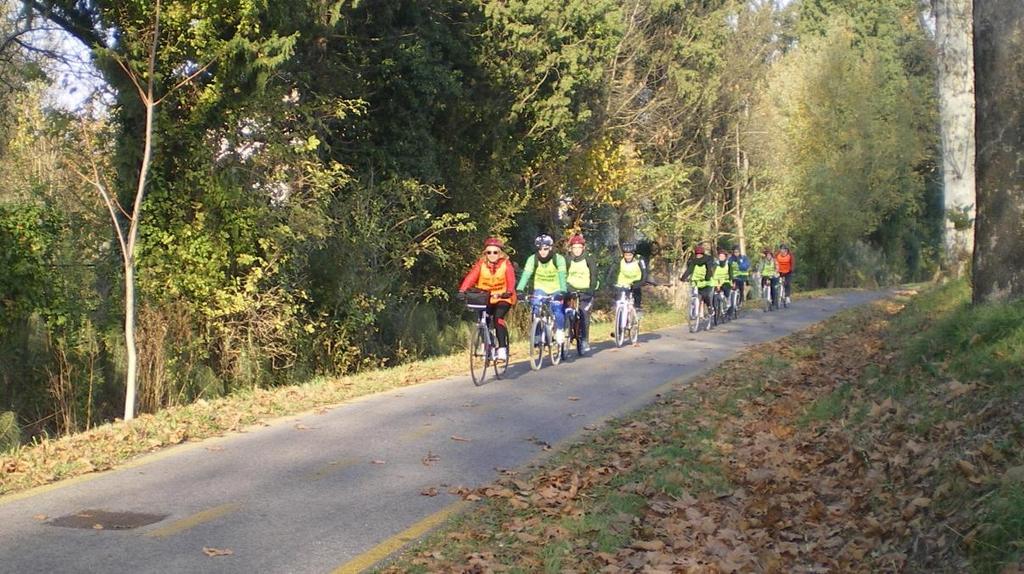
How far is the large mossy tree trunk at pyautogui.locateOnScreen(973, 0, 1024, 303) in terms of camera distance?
11.3 m

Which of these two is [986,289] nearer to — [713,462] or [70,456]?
[713,462]

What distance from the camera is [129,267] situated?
1385 centimetres

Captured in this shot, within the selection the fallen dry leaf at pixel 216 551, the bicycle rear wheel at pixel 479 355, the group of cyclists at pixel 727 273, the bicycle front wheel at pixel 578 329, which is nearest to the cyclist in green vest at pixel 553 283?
the bicycle front wheel at pixel 578 329

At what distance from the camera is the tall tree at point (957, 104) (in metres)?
21.9

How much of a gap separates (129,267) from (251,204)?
13.6 ft

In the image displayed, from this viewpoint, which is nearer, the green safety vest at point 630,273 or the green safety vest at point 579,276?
the green safety vest at point 579,276

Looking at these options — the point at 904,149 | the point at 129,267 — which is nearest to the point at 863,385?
the point at 129,267

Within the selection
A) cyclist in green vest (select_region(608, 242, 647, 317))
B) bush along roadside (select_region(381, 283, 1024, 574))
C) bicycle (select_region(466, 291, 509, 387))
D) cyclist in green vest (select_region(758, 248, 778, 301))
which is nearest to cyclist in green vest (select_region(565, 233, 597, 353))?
cyclist in green vest (select_region(608, 242, 647, 317))

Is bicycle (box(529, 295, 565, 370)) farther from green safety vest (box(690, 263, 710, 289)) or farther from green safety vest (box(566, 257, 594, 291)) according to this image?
green safety vest (box(690, 263, 710, 289))

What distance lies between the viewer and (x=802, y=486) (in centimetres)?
810

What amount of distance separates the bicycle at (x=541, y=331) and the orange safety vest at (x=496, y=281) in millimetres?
1691

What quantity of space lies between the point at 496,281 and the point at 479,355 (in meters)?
1.11

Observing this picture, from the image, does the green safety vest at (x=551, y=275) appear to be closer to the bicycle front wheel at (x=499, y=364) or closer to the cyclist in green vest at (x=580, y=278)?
the cyclist in green vest at (x=580, y=278)

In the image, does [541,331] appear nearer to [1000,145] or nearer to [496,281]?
[496,281]
